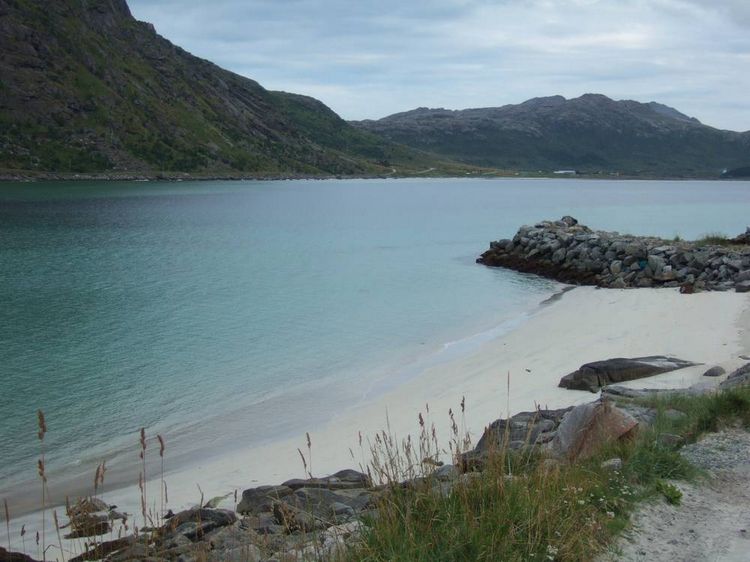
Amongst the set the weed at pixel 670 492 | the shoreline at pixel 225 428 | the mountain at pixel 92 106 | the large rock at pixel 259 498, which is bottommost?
the shoreline at pixel 225 428

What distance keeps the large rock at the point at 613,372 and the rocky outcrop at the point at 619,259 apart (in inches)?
560

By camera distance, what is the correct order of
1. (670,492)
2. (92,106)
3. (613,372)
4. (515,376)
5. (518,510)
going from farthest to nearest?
(92,106), (515,376), (613,372), (670,492), (518,510)

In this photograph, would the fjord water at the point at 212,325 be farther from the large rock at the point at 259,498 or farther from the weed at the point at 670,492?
the weed at the point at 670,492

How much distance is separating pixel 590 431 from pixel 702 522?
1.95 metres

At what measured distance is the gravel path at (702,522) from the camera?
5.24 metres

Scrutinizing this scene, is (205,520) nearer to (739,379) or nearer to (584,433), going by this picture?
(584,433)

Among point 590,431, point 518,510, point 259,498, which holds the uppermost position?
point 518,510

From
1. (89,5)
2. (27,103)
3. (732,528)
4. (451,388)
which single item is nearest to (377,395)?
(451,388)

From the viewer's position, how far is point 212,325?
23.4 metres

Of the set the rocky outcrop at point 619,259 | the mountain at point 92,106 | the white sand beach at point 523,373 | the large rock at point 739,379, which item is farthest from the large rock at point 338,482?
the mountain at point 92,106

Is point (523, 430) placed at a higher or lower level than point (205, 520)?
higher

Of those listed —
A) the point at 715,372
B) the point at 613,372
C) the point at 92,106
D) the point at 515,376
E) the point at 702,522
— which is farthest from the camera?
the point at 92,106

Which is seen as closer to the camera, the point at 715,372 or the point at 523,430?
the point at 523,430

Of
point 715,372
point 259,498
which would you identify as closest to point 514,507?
point 259,498
